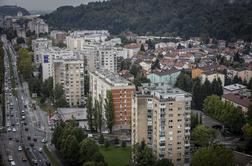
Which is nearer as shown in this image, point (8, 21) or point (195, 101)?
point (195, 101)

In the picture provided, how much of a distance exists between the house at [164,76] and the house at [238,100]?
2.48 metres

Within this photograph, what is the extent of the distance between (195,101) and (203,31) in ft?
34.3

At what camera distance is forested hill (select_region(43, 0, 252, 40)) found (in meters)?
19.8

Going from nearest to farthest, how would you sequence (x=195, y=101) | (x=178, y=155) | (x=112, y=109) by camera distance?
(x=178, y=155) → (x=112, y=109) → (x=195, y=101)

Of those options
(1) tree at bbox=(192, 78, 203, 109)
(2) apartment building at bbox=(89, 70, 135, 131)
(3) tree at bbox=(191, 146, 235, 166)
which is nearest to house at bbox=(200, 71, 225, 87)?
(1) tree at bbox=(192, 78, 203, 109)

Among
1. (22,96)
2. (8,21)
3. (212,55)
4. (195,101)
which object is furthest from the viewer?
(8,21)

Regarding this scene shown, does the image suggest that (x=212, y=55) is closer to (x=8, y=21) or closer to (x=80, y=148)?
(x=80, y=148)

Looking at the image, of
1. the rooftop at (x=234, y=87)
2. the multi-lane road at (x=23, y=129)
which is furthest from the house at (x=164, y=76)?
the multi-lane road at (x=23, y=129)

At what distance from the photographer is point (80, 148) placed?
661 cm

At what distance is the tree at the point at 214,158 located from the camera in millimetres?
5797

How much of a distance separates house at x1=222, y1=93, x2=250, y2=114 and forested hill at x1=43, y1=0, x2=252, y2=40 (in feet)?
29.9

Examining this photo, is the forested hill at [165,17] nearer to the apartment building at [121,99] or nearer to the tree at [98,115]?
the apartment building at [121,99]

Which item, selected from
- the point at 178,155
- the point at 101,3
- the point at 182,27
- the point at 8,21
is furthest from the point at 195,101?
the point at 101,3

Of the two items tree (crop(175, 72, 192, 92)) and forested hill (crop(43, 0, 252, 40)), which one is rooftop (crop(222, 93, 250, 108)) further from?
forested hill (crop(43, 0, 252, 40))
